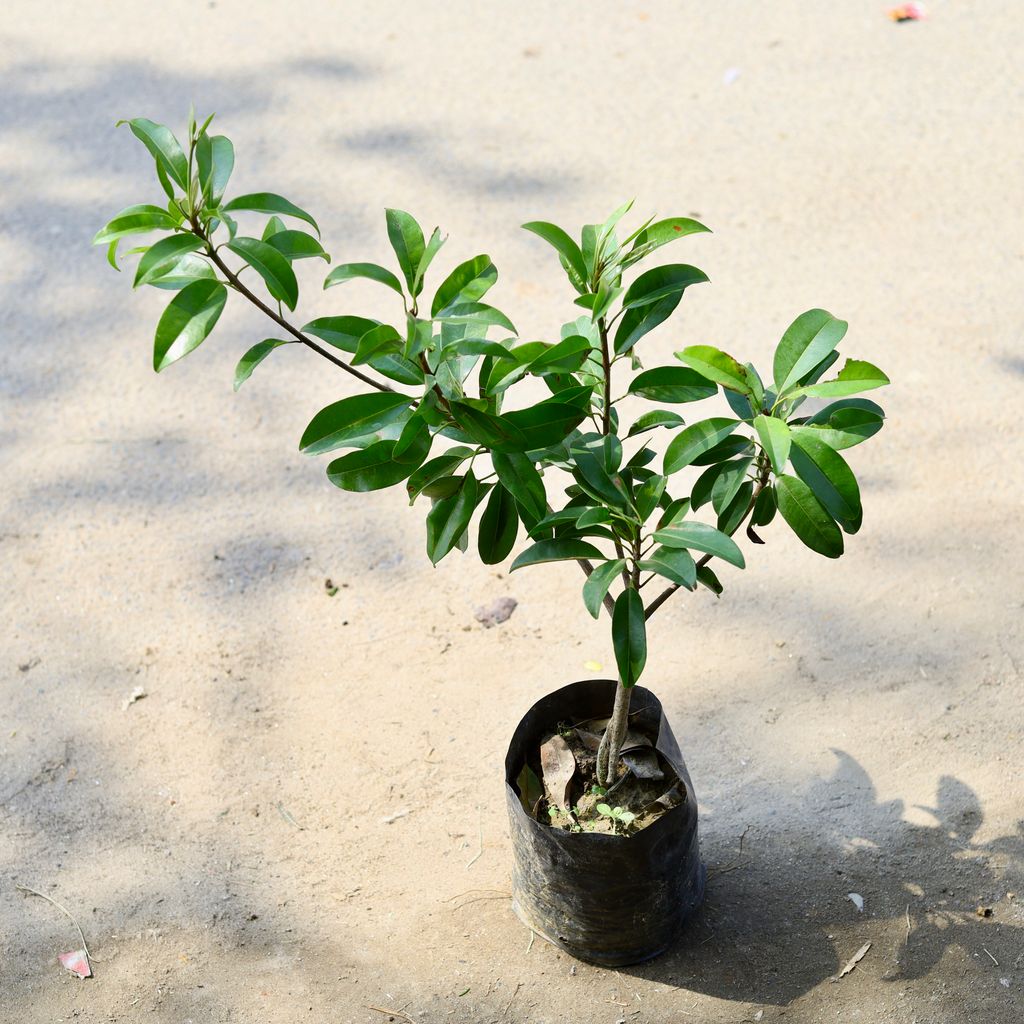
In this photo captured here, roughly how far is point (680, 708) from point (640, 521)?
1080 mm

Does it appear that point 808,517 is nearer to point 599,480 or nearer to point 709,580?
point 709,580

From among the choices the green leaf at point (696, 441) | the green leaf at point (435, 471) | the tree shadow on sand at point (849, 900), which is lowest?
the tree shadow on sand at point (849, 900)

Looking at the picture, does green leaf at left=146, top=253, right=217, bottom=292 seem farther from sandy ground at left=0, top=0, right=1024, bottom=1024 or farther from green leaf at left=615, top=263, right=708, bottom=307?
sandy ground at left=0, top=0, right=1024, bottom=1024

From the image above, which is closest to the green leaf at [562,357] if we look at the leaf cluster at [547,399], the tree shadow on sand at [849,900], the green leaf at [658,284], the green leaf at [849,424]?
the leaf cluster at [547,399]

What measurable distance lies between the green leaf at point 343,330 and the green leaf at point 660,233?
35cm

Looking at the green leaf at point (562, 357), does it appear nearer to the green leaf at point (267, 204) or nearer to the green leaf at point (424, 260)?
the green leaf at point (424, 260)

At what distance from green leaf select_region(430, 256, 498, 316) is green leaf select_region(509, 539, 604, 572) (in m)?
0.35

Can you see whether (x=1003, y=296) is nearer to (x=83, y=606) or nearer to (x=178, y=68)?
(x=83, y=606)

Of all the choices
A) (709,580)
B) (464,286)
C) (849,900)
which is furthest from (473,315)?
(849,900)

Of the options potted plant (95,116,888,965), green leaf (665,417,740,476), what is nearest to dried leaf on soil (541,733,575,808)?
potted plant (95,116,888,965)

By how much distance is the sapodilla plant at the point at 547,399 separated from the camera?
151 cm

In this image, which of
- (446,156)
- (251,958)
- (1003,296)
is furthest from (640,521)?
(446,156)

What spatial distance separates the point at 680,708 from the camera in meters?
2.70

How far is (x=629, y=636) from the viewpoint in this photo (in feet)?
5.81
